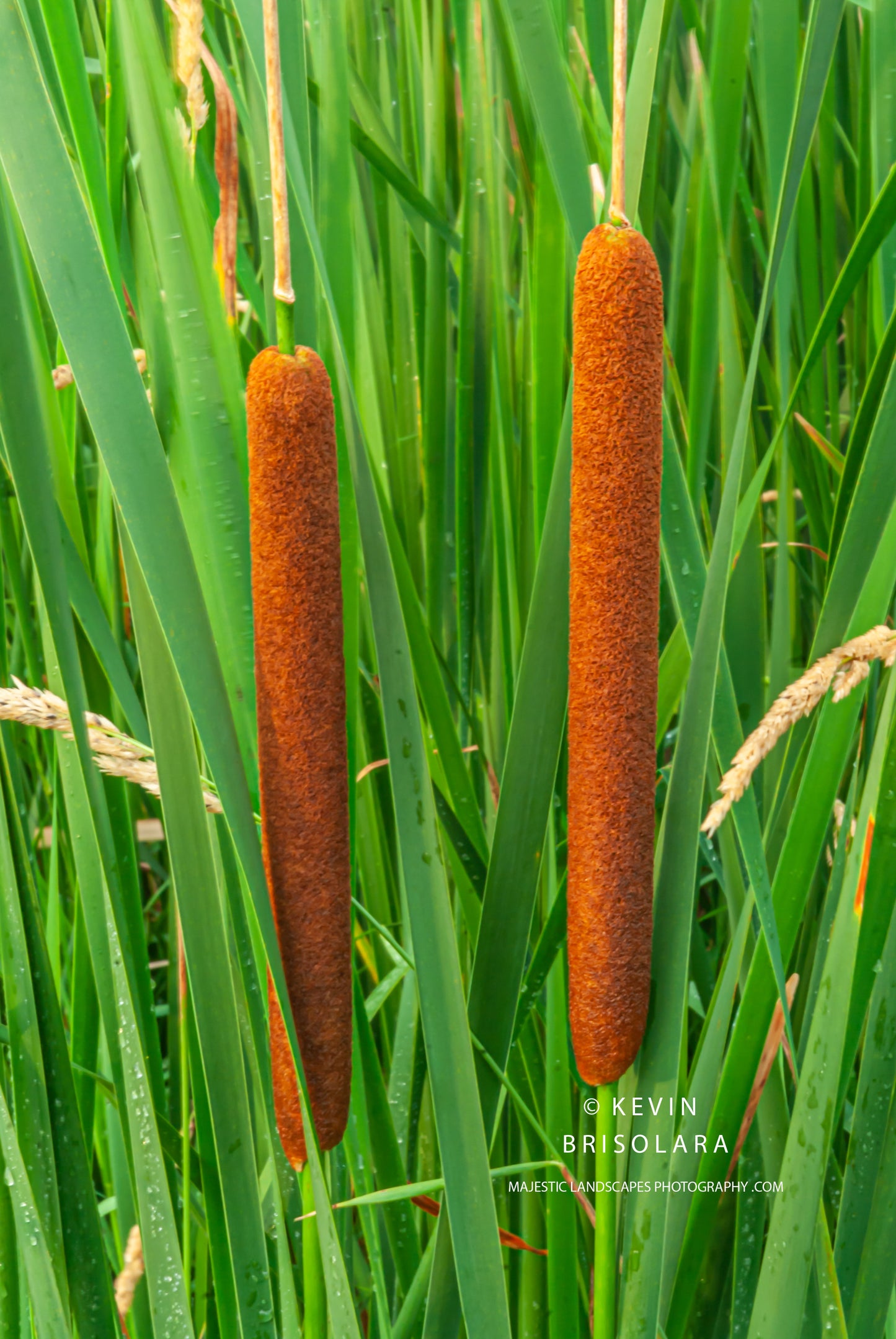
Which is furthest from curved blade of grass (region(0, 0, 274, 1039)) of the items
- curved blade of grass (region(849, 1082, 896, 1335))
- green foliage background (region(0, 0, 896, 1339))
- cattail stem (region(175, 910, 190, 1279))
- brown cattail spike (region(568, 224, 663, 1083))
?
curved blade of grass (region(849, 1082, 896, 1335))

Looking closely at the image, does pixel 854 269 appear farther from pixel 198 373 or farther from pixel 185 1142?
pixel 185 1142

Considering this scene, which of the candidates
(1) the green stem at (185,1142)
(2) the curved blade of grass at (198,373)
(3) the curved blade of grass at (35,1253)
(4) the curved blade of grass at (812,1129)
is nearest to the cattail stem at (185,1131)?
(1) the green stem at (185,1142)

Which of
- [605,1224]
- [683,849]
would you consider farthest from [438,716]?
[605,1224]

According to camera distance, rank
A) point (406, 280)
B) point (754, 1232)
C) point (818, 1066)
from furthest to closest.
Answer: point (406, 280), point (754, 1232), point (818, 1066)

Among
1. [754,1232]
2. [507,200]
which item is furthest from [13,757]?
[507,200]

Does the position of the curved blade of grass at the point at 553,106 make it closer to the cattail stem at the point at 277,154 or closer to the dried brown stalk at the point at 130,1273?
the cattail stem at the point at 277,154

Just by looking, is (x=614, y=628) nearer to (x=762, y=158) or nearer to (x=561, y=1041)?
(x=561, y=1041)
